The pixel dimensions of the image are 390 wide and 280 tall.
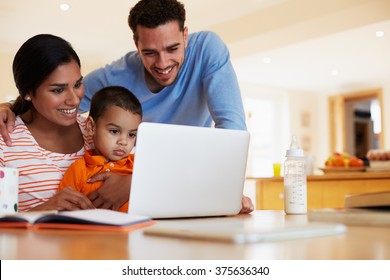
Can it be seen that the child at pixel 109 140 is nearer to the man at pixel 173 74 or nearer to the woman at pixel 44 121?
the woman at pixel 44 121

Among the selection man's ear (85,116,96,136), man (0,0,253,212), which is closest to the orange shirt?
man's ear (85,116,96,136)

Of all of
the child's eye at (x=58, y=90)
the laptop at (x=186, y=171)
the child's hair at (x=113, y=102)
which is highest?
the child's eye at (x=58, y=90)

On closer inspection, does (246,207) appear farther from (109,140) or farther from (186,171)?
(109,140)

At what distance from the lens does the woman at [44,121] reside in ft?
4.99

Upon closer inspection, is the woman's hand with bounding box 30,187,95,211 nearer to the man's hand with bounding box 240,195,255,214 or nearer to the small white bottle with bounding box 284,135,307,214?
the man's hand with bounding box 240,195,255,214

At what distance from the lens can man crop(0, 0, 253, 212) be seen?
172 cm

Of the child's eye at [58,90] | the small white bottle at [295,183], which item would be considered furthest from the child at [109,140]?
the small white bottle at [295,183]

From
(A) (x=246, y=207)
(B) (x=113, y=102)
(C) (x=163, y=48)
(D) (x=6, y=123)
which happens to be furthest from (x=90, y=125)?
(A) (x=246, y=207)

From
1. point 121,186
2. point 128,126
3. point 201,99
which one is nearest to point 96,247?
point 121,186

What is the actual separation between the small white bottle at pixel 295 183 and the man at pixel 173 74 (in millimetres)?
371

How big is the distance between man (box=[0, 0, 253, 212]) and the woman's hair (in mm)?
116

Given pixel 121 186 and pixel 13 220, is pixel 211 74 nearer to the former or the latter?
pixel 121 186

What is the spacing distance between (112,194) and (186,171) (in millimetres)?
311

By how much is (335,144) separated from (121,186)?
858cm
